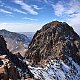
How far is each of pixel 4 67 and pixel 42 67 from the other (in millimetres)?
60461

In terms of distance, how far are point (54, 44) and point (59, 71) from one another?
28.0 meters

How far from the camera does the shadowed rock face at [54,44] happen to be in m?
140

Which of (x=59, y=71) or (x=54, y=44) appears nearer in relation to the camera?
(x=59, y=71)

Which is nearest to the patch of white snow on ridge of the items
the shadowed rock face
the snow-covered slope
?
the snow-covered slope

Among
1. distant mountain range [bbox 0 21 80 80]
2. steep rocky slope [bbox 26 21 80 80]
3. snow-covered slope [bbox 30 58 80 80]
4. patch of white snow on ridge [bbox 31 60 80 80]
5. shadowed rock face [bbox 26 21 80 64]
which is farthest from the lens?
shadowed rock face [bbox 26 21 80 64]

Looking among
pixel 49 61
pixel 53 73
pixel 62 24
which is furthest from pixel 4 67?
pixel 62 24

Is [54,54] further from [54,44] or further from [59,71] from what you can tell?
[59,71]

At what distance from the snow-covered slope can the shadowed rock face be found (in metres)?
5.23

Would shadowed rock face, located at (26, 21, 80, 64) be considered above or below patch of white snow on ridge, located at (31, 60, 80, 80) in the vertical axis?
above

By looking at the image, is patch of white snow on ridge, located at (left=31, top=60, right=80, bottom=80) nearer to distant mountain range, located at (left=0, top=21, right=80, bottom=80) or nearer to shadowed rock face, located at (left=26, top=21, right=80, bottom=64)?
distant mountain range, located at (left=0, top=21, right=80, bottom=80)

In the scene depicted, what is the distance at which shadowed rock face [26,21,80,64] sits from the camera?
140 m

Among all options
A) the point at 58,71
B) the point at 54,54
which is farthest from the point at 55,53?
the point at 58,71

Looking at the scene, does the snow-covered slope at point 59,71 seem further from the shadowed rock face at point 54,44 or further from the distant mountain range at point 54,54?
the shadowed rock face at point 54,44

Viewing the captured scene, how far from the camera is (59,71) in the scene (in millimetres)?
121938
